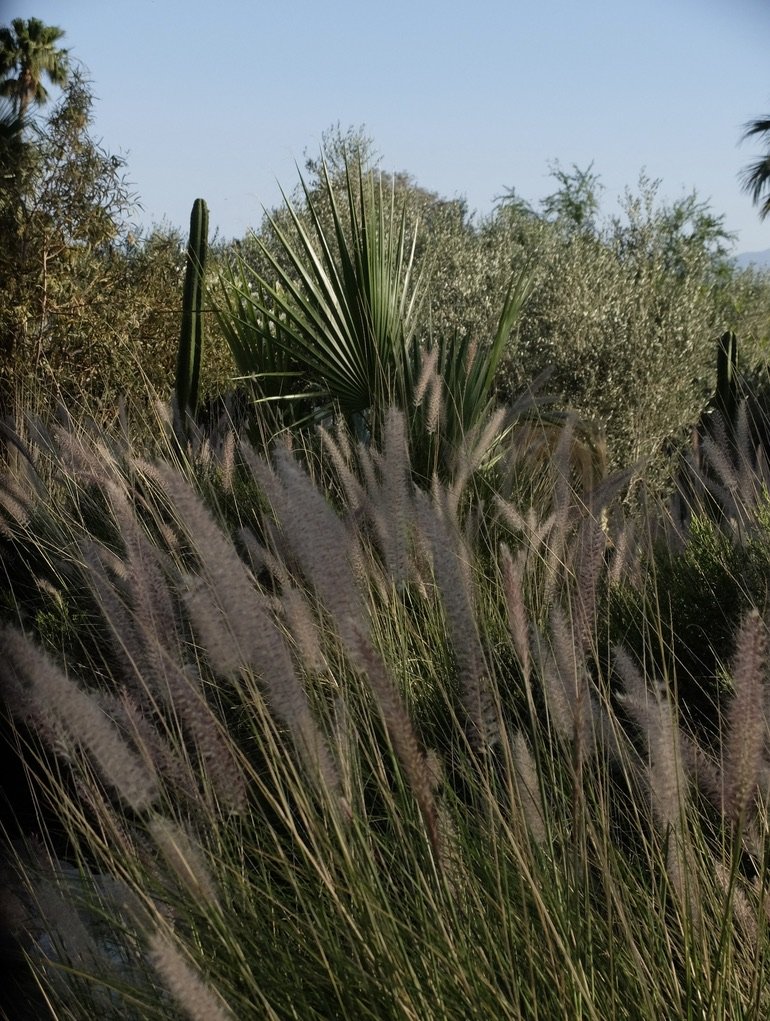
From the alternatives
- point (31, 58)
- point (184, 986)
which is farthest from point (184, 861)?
point (31, 58)

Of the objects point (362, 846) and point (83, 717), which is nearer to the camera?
point (83, 717)

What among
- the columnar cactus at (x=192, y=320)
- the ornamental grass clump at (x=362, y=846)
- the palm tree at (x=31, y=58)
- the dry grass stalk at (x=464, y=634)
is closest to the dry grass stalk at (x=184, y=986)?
the ornamental grass clump at (x=362, y=846)

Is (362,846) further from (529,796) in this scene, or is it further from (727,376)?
(727,376)

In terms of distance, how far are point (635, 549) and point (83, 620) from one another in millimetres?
1883

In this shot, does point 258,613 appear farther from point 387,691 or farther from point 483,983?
point 483,983

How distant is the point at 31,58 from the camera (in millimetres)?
19453

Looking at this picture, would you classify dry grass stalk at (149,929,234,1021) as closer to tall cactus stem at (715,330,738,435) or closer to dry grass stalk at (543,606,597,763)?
dry grass stalk at (543,606,597,763)

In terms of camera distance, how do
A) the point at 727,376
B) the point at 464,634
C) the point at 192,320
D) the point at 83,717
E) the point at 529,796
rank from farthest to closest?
the point at 727,376
the point at 192,320
the point at 529,796
the point at 464,634
the point at 83,717

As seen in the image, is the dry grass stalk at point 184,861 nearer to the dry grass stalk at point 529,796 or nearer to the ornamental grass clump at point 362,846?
the ornamental grass clump at point 362,846

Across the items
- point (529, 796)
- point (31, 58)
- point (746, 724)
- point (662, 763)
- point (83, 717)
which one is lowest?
point (529, 796)

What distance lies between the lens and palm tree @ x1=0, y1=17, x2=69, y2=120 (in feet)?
62.9

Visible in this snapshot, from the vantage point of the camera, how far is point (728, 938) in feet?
4.17

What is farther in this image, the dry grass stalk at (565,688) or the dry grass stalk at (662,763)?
the dry grass stalk at (565,688)

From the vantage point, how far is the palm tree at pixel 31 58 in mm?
19172
